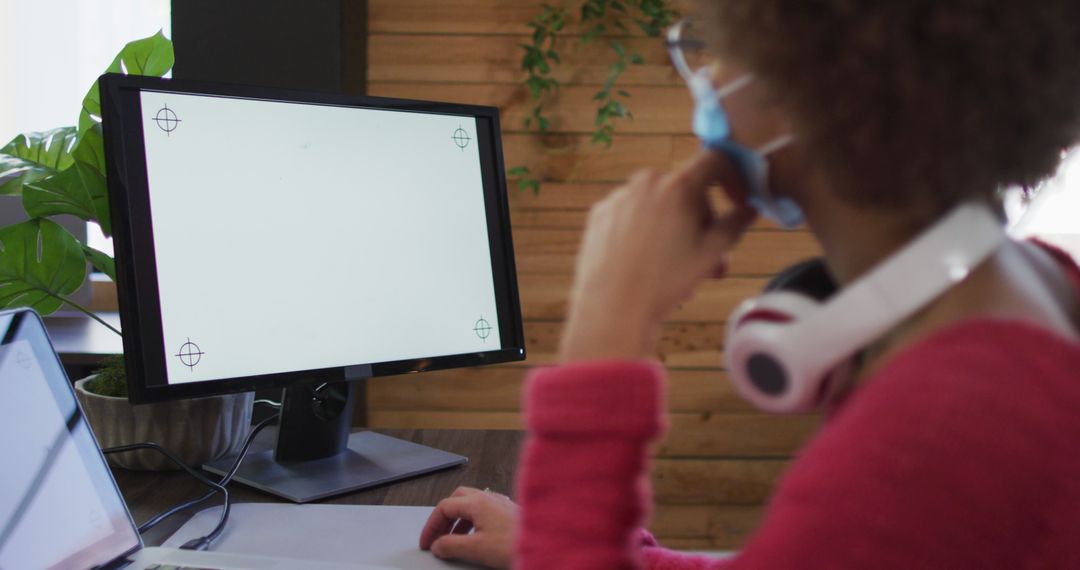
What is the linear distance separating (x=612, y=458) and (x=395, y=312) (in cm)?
61

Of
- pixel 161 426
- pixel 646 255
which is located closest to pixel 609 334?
pixel 646 255

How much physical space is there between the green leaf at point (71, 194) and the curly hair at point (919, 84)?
2.86ft

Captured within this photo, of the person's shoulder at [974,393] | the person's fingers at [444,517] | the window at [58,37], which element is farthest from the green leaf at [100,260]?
the window at [58,37]

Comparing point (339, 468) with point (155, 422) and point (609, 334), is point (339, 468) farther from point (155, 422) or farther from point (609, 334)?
point (609, 334)

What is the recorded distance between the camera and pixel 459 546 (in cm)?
84

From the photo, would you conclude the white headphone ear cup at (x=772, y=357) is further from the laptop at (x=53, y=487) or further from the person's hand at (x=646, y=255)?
the laptop at (x=53, y=487)

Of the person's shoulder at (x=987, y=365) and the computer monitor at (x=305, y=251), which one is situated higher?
the computer monitor at (x=305, y=251)

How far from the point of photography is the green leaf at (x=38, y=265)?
107 cm

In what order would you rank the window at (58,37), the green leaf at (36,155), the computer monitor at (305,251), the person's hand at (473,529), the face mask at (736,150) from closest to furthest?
the face mask at (736,150), the person's hand at (473,529), the computer monitor at (305,251), the green leaf at (36,155), the window at (58,37)

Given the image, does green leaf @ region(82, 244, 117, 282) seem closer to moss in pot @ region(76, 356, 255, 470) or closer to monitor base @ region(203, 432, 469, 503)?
moss in pot @ region(76, 356, 255, 470)

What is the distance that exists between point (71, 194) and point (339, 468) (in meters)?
0.47

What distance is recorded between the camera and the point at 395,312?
3.57ft

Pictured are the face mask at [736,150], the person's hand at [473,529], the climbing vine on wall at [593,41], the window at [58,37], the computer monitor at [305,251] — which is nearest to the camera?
the face mask at [736,150]

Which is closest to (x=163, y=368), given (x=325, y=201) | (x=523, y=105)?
(x=325, y=201)
